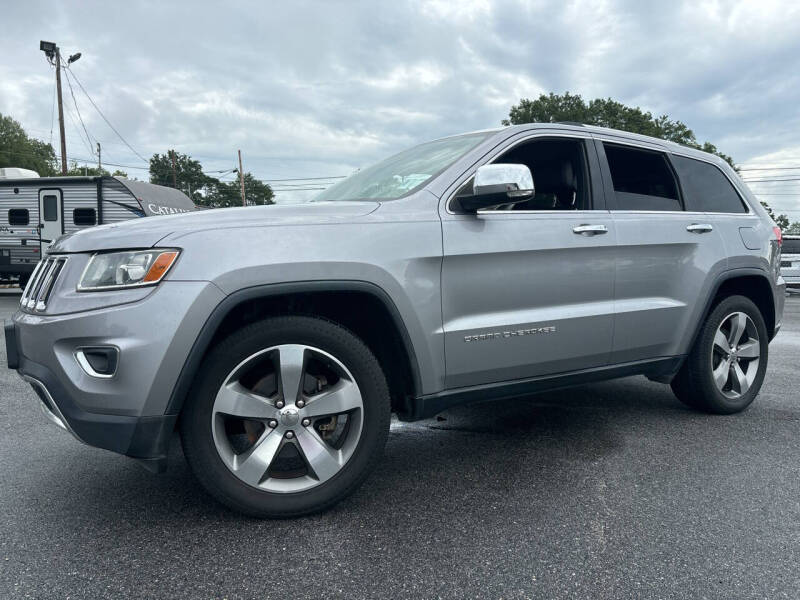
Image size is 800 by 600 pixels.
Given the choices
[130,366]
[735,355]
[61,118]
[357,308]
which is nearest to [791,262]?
[735,355]

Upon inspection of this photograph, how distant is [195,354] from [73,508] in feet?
3.32

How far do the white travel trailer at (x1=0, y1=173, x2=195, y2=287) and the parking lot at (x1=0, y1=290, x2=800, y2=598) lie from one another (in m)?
10.3

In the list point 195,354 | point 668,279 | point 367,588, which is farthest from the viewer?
point 668,279

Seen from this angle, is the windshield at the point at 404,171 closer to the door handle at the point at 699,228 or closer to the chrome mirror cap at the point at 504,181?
the chrome mirror cap at the point at 504,181

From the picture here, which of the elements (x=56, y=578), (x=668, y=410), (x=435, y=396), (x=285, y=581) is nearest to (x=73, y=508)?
(x=56, y=578)

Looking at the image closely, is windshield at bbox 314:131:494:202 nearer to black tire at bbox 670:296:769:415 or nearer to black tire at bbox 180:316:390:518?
black tire at bbox 180:316:390:518

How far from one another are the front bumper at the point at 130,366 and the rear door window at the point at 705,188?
3181 millimetres

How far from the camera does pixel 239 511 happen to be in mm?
2445

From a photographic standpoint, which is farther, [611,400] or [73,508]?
[611,400]

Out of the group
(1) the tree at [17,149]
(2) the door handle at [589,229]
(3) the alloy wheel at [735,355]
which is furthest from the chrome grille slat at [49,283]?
(1) the tree at [17,149]

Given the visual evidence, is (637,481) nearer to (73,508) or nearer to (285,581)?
(285,581)

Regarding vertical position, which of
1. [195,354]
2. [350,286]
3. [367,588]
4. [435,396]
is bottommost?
[367,588]

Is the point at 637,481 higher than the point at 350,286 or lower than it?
lower

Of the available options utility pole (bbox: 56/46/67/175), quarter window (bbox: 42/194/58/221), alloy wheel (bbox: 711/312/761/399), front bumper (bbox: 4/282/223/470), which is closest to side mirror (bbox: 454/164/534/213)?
front bumper (bbox: 4/282/223/470)
